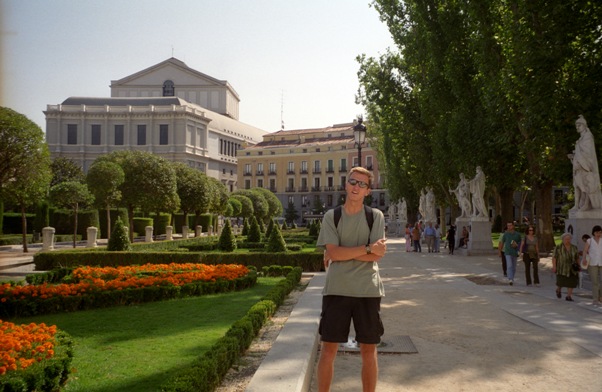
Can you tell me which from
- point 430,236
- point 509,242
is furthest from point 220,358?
point 430,236

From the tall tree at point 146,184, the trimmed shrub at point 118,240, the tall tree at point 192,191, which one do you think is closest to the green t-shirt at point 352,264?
the trimmed shrub at point 118,240

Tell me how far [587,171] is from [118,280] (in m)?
10.9

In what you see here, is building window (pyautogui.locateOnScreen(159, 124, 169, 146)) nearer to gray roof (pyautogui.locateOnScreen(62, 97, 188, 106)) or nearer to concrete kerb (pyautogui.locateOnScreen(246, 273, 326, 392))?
gray roof (pyautogui.locateOnScreen(62, 97, 188, 106))

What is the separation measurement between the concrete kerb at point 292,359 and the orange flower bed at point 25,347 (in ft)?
5.83

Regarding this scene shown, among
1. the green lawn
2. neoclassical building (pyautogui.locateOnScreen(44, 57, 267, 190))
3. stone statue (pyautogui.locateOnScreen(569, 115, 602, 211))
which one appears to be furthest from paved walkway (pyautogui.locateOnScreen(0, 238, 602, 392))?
neoclassical building (pyautogui.locateOnScreen(44, 57, 267, 190))

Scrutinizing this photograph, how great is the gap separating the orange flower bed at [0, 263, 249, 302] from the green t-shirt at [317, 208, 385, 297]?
607 cm

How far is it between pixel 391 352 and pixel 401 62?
26.4m

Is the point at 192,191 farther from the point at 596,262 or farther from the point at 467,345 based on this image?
the point at 467,345

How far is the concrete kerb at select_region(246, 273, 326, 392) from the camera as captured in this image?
4113 mm

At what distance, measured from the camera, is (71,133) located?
264 feet

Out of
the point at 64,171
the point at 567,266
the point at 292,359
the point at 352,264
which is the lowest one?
the point at 292,359

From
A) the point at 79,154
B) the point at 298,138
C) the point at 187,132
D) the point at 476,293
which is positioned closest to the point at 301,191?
the point at 298,138

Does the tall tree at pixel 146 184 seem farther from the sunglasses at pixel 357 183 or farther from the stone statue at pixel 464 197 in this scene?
the sunglasses at pixel 357 183

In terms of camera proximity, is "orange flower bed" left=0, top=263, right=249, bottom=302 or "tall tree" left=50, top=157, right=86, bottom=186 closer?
"orange flower bed" left=0, top=263, right=249, bottom=302
